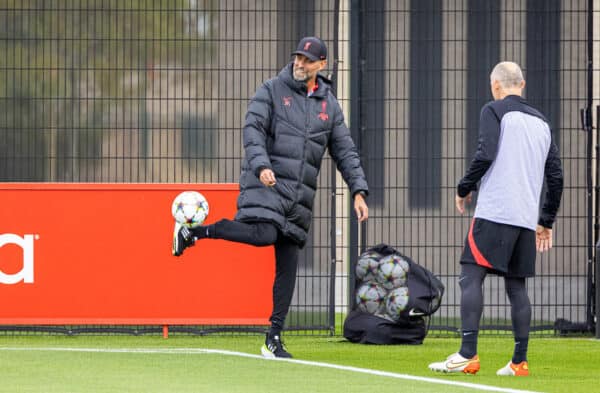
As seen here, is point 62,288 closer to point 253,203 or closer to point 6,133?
point 6,133

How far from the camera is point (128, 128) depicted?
1087 centimetres

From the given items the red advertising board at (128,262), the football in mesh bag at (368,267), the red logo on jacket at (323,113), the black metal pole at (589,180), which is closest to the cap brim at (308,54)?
the red logo on jacket at (323,113)

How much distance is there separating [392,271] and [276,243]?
190cm

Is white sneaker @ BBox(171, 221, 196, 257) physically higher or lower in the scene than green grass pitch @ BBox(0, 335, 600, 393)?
higher

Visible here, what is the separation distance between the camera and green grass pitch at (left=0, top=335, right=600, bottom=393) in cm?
659

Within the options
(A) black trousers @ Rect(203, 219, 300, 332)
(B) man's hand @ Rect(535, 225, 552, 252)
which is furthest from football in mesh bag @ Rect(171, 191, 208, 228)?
(B) man's hand @ Rect(535, 225, 552, 252)

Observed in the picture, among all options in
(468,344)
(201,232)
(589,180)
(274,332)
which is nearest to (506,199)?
(468,344)

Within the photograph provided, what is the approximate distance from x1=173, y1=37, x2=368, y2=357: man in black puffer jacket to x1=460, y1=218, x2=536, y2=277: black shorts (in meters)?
0.96

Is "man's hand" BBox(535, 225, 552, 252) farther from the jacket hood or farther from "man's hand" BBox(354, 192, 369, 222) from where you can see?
the jacket hood

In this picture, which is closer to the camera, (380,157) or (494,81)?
(494,81)

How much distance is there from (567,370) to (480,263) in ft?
3.31

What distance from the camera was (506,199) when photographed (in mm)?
7270

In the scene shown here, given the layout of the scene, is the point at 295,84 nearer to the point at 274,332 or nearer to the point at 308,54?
the point at 308,54

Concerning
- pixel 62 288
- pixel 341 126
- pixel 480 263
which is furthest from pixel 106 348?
pixel 480 263
